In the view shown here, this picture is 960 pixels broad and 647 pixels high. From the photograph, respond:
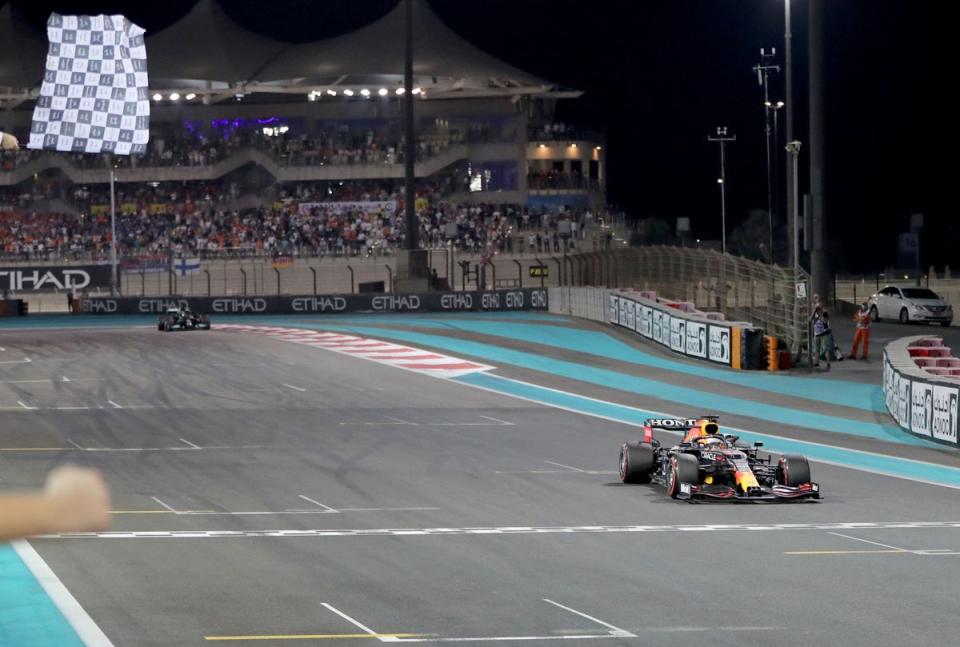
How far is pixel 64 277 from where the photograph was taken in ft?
202

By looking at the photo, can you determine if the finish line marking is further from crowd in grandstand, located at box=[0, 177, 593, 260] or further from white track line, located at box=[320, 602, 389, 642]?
crowd in grandstand, located at box=[0, 177, 593, 260]

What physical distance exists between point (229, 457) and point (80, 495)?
20.1 metres

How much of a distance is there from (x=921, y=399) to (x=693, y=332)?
13535mm

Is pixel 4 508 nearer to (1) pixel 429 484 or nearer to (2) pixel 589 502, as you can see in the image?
(2) pixel 589 502

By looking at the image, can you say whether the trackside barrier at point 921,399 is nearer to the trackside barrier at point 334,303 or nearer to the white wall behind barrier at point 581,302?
the white wall behind barrier at point 581,302

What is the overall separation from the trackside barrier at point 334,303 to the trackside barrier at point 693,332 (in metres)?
11.5

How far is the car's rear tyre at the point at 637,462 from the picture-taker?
754 inches

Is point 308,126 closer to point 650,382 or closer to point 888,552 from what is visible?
point 650,382

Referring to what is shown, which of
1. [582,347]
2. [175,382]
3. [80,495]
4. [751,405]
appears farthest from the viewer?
[582,347]

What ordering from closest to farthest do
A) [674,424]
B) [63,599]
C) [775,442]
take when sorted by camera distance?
[63,599], [674,424], [775,442]

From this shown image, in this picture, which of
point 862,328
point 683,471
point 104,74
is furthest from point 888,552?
point 104,74

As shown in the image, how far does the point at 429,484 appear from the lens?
19469 millimetres

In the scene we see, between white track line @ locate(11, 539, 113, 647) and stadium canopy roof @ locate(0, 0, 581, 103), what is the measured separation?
67994mm

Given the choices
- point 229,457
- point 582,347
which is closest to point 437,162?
point 582,347
